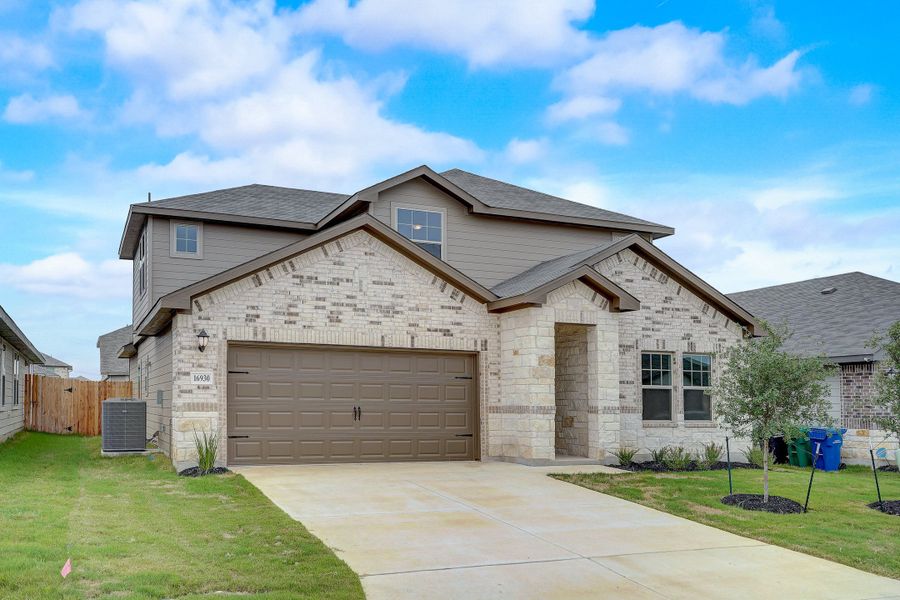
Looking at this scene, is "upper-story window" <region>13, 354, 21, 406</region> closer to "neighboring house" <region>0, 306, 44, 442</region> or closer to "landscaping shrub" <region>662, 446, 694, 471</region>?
"neighboring house" <region>0, 306, 44, 442</region>

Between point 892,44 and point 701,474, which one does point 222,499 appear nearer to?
point 701,474

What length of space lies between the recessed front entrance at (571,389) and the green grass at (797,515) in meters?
2.37

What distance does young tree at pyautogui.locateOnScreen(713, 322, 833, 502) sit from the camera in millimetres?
11023

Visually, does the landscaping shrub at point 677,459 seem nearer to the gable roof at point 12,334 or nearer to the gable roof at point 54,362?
the gable roof at point 12,334

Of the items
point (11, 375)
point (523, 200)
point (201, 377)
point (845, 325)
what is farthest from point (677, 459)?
point (11, 375)

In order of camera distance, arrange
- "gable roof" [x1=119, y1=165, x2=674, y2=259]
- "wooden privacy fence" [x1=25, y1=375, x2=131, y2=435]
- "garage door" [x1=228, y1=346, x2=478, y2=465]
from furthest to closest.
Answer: "wooden privacy fence" [x1=25, y1=375, x2=131, y2=435] < "gable roof" [x1=119, y1=165, x2=674, y2=259] < "garage door" [x1=228, y1=346, x2=478, y2=465]

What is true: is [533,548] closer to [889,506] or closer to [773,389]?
[773,389]

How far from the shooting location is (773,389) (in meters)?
11.0

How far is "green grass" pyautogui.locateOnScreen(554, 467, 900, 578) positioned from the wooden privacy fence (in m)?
18.6

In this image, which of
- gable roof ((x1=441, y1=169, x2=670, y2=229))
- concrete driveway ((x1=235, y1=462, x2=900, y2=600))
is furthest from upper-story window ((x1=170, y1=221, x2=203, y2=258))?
concrete driveway ((x1=235, y1=462, x2=900, y2=600))

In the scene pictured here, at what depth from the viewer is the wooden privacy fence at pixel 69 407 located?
85.5ft

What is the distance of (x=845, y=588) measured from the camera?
6859 mm

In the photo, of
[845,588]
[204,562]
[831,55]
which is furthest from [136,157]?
[845,588]

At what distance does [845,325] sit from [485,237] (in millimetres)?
9682
